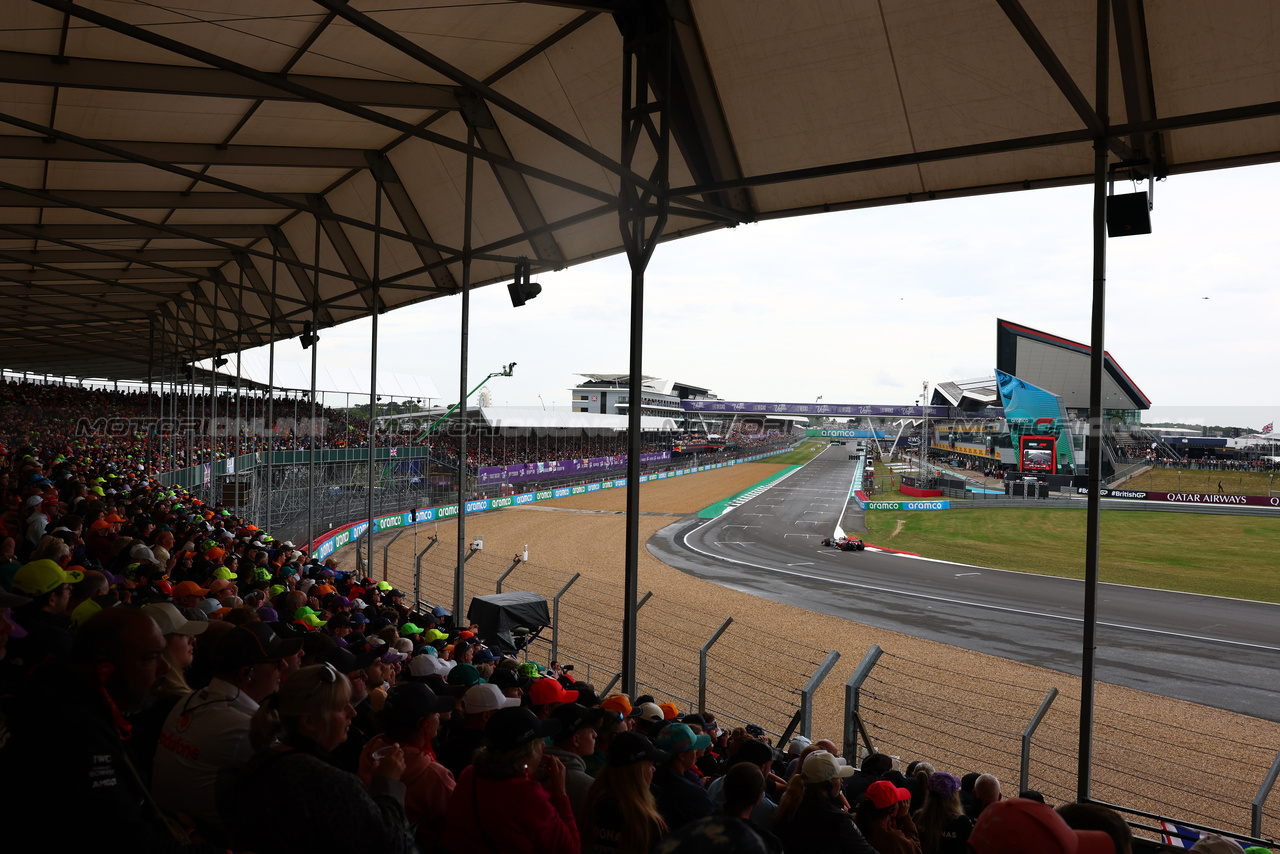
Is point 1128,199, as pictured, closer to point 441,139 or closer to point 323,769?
point 441,139

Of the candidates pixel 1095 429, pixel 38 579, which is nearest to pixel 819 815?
pixel 1095 429

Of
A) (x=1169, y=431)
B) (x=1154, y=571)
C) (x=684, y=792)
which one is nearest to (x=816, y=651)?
(x=684, y=792)

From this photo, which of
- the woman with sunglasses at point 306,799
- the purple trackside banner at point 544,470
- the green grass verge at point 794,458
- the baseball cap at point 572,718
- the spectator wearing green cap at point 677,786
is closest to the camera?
the woman with sunglasses at point 306,799

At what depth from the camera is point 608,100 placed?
758 centimetres

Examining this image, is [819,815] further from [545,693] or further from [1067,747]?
[1067,747]

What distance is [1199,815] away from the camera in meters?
7.60

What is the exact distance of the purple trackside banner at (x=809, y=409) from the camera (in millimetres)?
90688

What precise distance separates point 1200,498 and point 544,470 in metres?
37.7

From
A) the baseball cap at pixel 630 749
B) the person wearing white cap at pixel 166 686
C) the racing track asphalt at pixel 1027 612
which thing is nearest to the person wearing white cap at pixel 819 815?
the baseball cap at pixel 630 749

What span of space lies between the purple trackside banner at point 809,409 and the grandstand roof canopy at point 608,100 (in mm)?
80616

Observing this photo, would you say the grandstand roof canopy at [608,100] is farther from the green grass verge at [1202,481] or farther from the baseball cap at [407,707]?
the green grass verge at [1202,481]

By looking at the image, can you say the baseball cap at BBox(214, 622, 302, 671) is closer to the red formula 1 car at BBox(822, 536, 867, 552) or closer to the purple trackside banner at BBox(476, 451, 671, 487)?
the red formula 1 car at BBox(822, 536, 867, 552)

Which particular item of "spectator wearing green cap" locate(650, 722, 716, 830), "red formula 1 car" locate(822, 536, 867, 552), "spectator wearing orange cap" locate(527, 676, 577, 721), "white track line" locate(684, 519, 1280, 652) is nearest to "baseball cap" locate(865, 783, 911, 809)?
"spectator wearing green cap" locate(650, 722, 716, 830)

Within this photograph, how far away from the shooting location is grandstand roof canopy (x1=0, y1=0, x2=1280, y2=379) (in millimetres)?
5125
